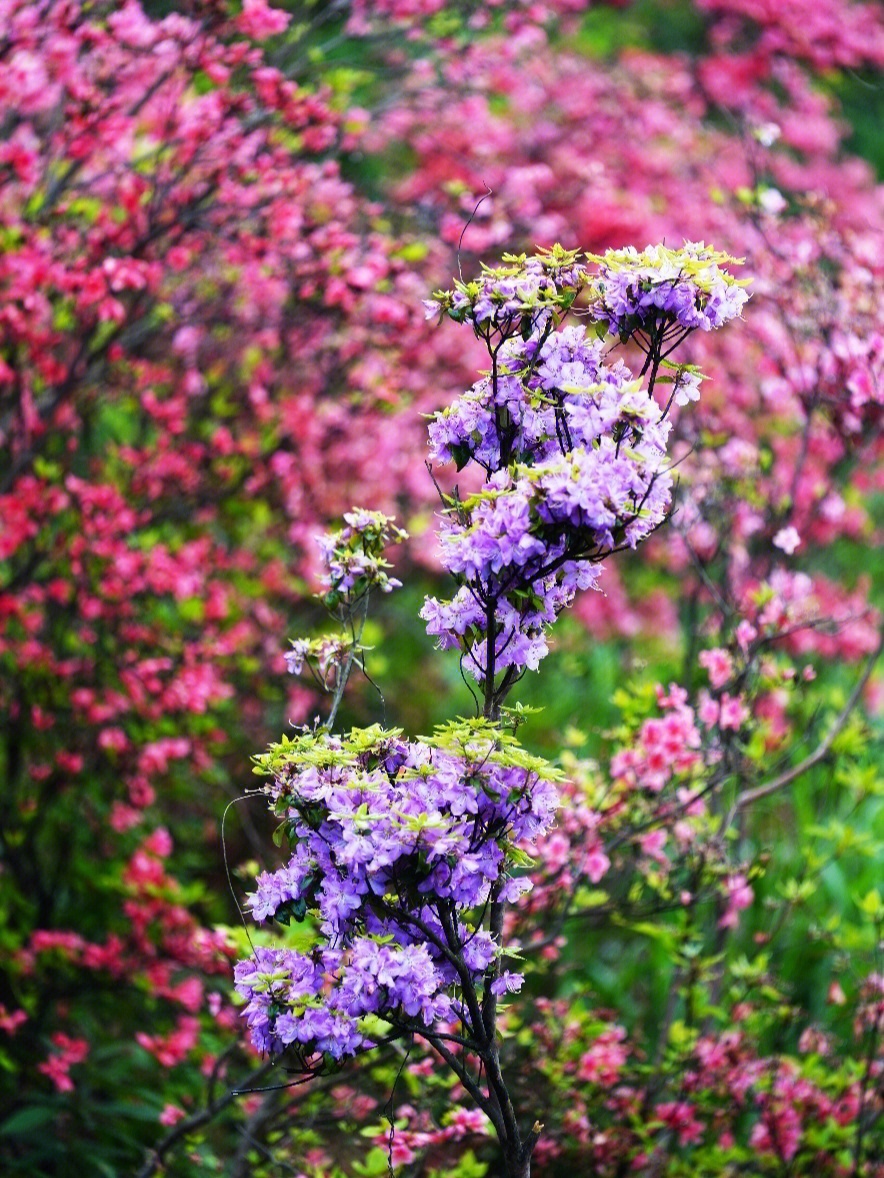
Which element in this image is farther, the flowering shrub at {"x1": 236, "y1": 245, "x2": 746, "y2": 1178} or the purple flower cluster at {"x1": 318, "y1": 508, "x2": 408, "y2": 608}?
the purple flower cluster at {"x1": 318, "y1": 508, "x2": 408, "y2": 608}

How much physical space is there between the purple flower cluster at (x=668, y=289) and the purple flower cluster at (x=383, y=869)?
0.88 metres

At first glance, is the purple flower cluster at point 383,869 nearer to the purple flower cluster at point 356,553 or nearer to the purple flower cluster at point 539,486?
the purple flower cluster at point 539,486

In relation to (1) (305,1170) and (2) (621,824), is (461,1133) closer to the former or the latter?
(1) (305,1170)

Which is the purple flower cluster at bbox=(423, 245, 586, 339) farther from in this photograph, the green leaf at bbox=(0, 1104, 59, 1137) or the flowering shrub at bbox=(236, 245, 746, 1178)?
the green leaf at bbox=(0, 1104, 59, 1137)

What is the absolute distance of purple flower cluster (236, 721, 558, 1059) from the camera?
85.7 inches

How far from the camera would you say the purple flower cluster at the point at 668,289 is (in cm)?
238

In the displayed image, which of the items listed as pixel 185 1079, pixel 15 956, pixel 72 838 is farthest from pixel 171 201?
pixel 185 1079

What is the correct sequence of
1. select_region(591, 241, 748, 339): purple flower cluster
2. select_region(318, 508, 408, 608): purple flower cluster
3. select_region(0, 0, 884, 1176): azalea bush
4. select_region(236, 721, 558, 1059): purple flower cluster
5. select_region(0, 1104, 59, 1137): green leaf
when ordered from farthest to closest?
1. select_region(0, 1104, 59, 1137): green leaf
2. select_region(0, 0, 884, 1176): azalea bush
3. select_region(318, 508, 408, 608): purple flower cluster
4. select_region(591, 241, 748, 339): purple flower cluster
5. select_region(236, 721, 558, 1059): purple flower cluster

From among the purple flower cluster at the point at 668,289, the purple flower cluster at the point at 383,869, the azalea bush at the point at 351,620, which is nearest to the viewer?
the purple flower cluster at the point at 383,869

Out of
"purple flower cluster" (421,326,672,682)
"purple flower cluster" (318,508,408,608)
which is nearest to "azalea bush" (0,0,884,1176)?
"purple flower cluster" (421,326,672,682)

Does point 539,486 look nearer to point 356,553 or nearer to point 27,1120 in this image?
point 356,553

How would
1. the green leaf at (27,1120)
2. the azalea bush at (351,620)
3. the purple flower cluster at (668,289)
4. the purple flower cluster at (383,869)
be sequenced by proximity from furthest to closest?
Result: the green leaf at (27,1120) < the azalea bush at (351,620) < the purple flower cluster at (668,289) < the purple flower cluster at (383,869)

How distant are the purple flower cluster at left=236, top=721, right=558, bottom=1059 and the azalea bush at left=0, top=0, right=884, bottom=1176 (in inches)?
2.1

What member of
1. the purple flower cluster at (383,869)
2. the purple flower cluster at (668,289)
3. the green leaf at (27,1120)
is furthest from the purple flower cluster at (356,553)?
the green leaf at (27,1120)
